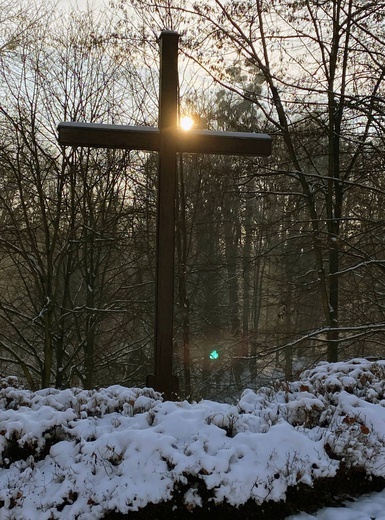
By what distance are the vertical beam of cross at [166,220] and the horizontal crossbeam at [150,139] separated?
12cm

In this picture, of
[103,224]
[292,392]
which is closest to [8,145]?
[103,224]

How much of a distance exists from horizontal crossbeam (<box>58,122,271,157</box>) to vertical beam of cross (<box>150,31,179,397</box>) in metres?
0.12

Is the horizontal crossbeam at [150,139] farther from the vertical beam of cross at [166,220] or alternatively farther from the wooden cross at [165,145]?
the vertical beam of cross at [166,220]

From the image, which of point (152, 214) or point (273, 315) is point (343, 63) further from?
point (273, 315)

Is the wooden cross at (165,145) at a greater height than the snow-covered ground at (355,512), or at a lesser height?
greater

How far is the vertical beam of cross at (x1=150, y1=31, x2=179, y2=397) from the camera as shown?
13.1 feet

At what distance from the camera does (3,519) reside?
2164 mm

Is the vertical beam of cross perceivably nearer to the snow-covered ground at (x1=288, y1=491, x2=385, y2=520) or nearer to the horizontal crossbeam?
the horizontal crossbeam

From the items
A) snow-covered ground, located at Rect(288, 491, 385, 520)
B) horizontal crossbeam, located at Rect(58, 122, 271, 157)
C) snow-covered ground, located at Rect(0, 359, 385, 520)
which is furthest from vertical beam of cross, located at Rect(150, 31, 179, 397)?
snow-covered ground, located at Rect(288, 491, 385, 520)

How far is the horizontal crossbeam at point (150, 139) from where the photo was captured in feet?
12.8

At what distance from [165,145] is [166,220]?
0.70 m

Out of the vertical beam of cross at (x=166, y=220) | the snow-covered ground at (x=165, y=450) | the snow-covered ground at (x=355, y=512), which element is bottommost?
the snow-covered ground at (x=355, y=512)

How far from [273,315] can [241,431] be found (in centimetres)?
2252

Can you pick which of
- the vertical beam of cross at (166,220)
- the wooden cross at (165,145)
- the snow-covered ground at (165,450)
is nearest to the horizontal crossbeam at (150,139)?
the wooden cross at (165,145)
